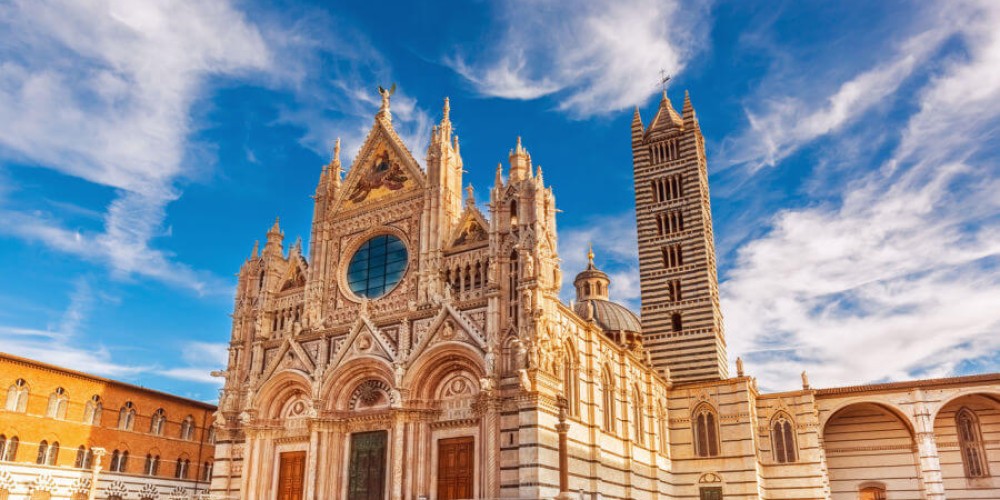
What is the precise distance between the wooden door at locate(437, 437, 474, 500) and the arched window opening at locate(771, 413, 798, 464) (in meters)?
19.8

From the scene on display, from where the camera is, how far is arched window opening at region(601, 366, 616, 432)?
32688mm

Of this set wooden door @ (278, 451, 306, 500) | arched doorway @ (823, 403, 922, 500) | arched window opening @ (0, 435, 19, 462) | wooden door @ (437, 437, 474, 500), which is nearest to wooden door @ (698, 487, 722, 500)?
arched doorway @ (823, 403, 922, 500)

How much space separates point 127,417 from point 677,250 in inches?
1236

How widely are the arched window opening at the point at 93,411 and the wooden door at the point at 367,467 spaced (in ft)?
47.8

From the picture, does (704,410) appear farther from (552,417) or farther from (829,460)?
(552,417)

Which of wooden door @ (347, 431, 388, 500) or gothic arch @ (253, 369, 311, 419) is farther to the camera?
gothic arch @ (253, 369, 311, 419)

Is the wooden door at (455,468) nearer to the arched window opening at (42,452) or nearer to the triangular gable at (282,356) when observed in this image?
the triangular gable at (282,356)

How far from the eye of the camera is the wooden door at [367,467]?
29.2 m

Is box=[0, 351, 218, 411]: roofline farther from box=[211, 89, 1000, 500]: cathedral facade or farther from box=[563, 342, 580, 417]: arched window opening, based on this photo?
box=[563, 342, 580, 417]: arched window opening

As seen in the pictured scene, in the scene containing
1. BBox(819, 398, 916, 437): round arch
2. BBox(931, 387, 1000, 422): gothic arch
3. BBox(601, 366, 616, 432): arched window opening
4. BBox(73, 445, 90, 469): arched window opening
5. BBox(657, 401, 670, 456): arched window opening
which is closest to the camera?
BBox(601, 366, 616, 432): arched window opening

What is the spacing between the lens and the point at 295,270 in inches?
1410

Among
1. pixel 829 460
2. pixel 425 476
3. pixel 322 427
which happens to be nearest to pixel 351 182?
pixel 322 427

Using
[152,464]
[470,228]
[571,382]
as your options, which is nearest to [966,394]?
[571,382]

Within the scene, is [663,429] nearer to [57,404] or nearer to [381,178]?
[381,178]
